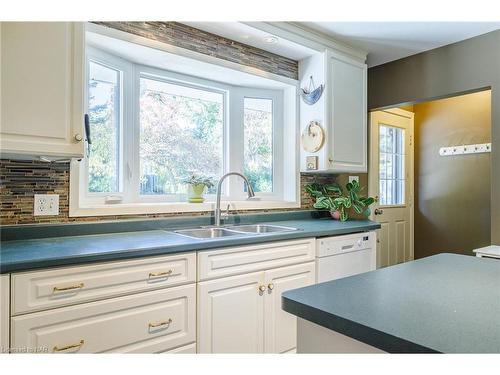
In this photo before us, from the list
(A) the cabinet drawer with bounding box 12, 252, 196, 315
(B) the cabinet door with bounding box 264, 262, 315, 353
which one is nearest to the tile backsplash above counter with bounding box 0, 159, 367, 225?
(A) the cabinet drawer with bounding box 12, 252, 196, 315

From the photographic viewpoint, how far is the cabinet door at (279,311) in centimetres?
201

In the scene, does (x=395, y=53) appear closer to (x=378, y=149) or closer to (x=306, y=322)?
(x=378, y=149)

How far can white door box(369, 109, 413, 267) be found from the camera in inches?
147

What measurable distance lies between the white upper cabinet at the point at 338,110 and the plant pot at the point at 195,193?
3.22ft

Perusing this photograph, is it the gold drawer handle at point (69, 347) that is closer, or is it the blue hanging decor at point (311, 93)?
the gold drawer handle at point (69, 347)

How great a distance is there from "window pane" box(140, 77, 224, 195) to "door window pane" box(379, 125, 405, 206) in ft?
6.60

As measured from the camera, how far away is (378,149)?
12.4 ft

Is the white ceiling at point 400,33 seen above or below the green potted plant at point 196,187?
above

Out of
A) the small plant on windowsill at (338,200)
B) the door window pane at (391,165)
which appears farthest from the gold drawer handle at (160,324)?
the door window pane at (391,165)

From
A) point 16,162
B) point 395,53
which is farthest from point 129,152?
point 395,53

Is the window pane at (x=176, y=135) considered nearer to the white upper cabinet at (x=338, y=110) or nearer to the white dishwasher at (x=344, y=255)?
the white upper cabinet at (x=338, y=110)

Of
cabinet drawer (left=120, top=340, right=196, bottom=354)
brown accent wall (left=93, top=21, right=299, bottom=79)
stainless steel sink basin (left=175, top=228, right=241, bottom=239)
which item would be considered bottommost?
cabinet drawer (left=120, top=340, right=196, bottom=354)

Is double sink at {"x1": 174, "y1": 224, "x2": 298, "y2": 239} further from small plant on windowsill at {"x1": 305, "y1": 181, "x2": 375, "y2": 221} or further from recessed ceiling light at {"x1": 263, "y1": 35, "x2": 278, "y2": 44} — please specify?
recessed ceiling light at {"x1": 263, "y1": 35, "x2": 278, "y2": 44}

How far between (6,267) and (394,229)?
3.76 meters
